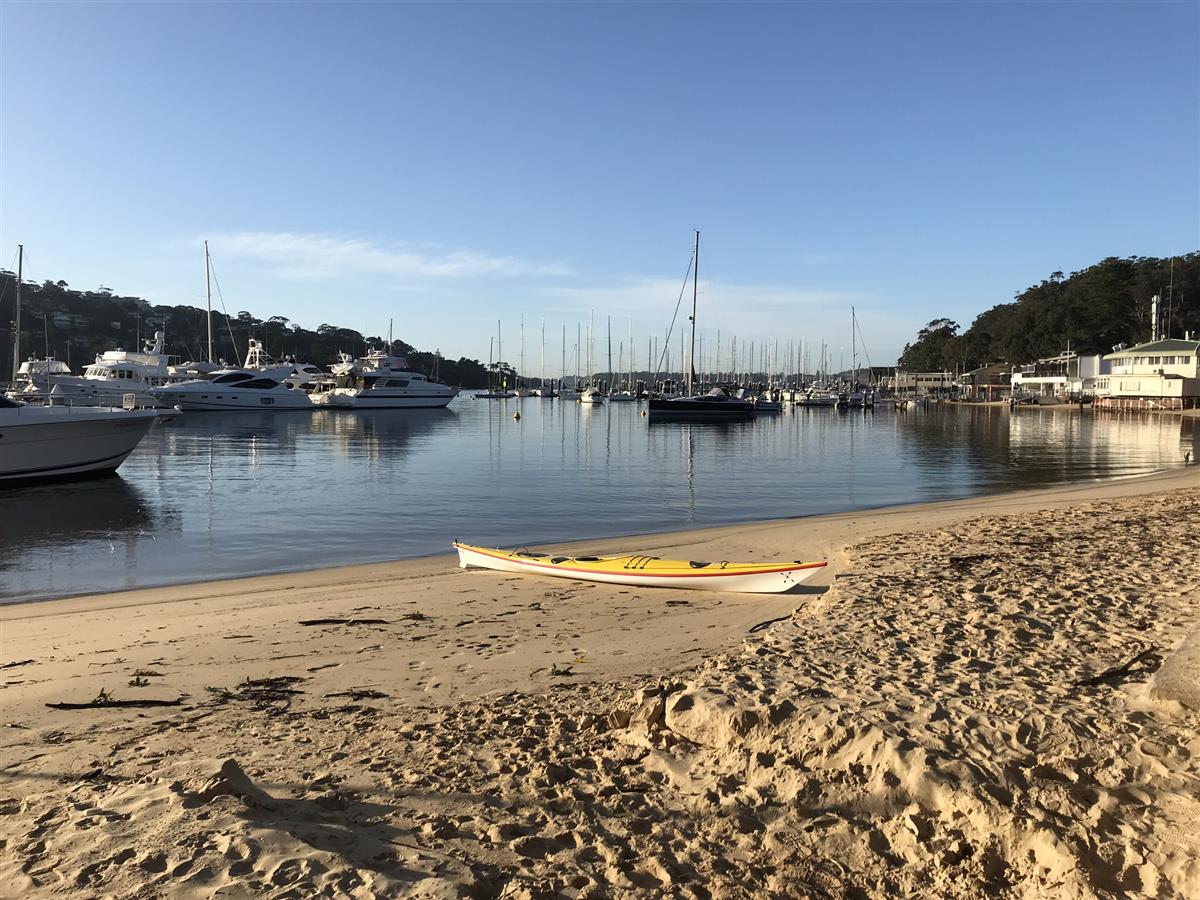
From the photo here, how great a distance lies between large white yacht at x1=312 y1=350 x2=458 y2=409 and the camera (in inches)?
3509

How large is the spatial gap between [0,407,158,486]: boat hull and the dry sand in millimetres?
18388

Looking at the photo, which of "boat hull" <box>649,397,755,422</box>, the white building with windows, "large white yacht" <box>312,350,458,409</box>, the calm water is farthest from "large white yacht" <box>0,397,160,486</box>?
the white building with windows

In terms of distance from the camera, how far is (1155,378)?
84938 mm

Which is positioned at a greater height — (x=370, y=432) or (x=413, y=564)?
(x=370, y=432)

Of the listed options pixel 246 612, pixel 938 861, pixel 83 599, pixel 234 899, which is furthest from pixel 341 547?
pixel 938 861

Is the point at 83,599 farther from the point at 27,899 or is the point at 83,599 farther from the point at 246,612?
Result: the point at 27,899

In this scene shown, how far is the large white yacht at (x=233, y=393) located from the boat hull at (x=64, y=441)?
4756cm

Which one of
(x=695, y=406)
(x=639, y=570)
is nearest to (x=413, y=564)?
(x=639, y=570)

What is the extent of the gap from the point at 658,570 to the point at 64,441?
23814mm

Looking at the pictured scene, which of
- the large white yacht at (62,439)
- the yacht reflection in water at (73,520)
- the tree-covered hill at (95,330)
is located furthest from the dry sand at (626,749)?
the tree-covered hill at (95,330)

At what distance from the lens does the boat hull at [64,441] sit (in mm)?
24156

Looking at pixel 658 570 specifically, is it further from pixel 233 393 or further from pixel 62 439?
pixel 233 393

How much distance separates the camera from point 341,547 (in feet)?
53.3

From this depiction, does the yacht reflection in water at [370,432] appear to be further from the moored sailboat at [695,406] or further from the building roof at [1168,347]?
the building roof at [1168,347]
